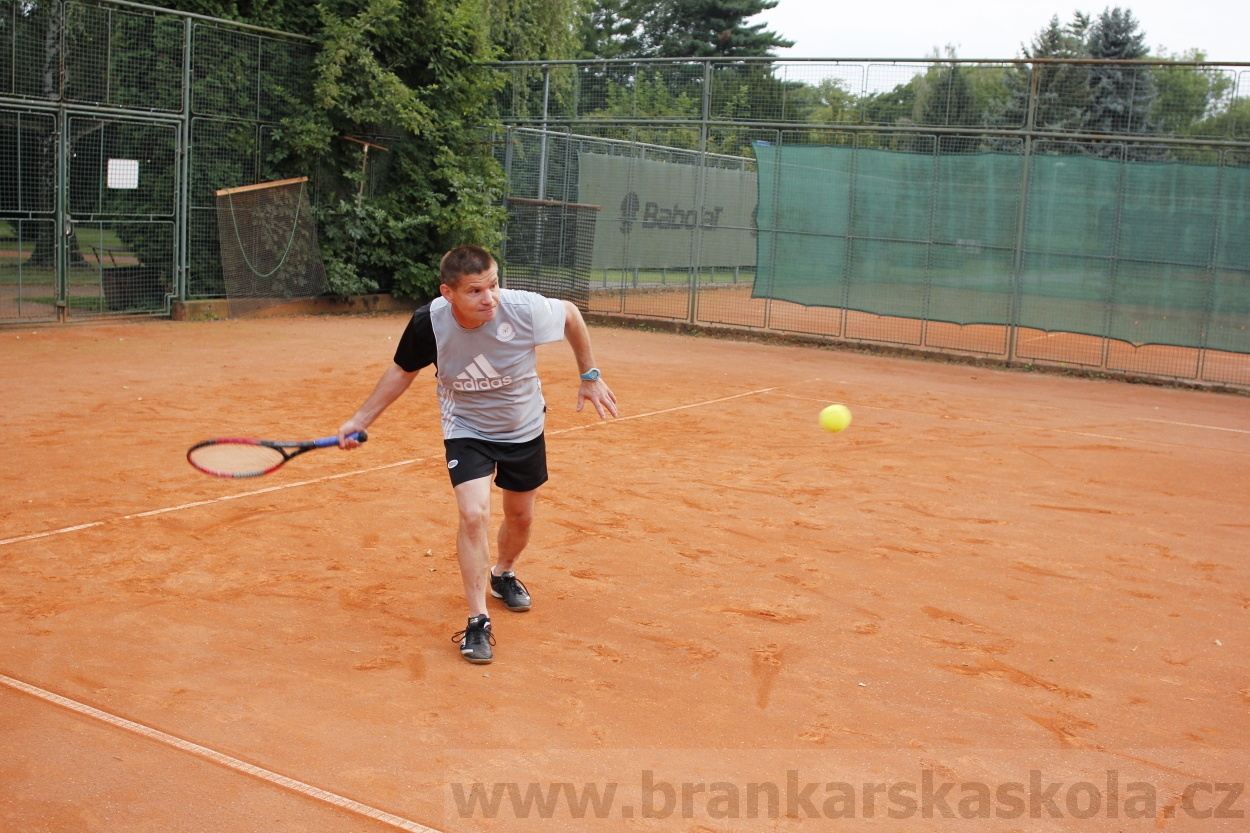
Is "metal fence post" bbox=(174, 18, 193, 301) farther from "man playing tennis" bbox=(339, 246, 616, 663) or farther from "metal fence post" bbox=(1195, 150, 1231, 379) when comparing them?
"metal fence post" bbox=(1195, 150, 1231, 379)

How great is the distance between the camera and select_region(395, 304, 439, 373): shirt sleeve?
4871 millimetres

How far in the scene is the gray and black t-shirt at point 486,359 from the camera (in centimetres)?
487

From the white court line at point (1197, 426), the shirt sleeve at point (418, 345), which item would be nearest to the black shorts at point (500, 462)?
the shirt sleeve at point (418, 345)

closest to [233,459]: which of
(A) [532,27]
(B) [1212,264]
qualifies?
(B) [1212,264]

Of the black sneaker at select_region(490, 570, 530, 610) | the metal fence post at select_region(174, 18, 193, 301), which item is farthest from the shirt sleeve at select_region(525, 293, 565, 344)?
the metal fence post at select_region(174, 18, 193, 301)

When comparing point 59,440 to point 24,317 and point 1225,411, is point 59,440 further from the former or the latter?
point 1225,411

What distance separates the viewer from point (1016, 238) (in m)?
15.9

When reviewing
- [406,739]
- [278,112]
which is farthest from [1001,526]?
[278,112]

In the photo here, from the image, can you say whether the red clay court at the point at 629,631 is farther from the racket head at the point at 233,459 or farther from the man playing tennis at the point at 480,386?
the racket head at the point at 233,459

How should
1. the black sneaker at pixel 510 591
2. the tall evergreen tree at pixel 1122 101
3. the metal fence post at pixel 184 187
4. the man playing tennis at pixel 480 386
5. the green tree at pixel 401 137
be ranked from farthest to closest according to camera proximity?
the green tree at pixel 401 137
the metal fence post at pixel 184 187
the tall evergreen tree at pixel 1122 101
the black sneaker at pixel 510 591
the man playing tennis at pixel 480 386

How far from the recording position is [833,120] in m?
17.3

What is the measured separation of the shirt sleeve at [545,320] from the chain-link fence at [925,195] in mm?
11831

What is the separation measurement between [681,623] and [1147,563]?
117 inches

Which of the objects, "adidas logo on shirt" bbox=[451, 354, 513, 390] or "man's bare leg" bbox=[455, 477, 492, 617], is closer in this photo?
"man's bare leg" bbox=[455, 477, 492, 617]
